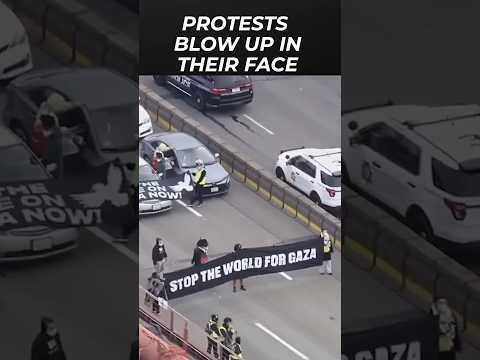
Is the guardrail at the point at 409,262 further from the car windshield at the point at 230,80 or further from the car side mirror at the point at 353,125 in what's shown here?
the car windshield at the point at 230,80

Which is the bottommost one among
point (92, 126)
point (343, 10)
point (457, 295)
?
point (457, 295)

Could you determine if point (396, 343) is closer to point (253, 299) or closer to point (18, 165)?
point (253, 299)

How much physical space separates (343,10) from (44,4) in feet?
10.5

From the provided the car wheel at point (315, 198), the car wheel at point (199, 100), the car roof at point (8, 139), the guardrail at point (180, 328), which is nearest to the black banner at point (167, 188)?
the car wheel at point (199, 100)

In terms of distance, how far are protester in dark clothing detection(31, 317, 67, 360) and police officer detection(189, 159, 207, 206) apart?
6.45 feet

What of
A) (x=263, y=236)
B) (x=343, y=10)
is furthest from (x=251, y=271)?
(x=343, y=10)

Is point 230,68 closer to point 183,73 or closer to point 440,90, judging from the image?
point 183,73

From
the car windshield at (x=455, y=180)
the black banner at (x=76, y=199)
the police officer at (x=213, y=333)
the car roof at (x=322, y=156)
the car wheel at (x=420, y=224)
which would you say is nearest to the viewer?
the police officer at (x=213, y=333)

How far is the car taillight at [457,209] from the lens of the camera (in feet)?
66.3

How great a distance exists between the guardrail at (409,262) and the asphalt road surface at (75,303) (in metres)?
2.38

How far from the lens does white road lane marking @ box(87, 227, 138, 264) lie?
66.0 feet

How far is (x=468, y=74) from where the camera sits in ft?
67.3

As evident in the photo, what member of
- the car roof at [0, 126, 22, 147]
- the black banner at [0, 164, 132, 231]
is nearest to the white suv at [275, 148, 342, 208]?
the black banner at [0, 164, 132, 231]

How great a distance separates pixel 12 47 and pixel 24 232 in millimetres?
1976
